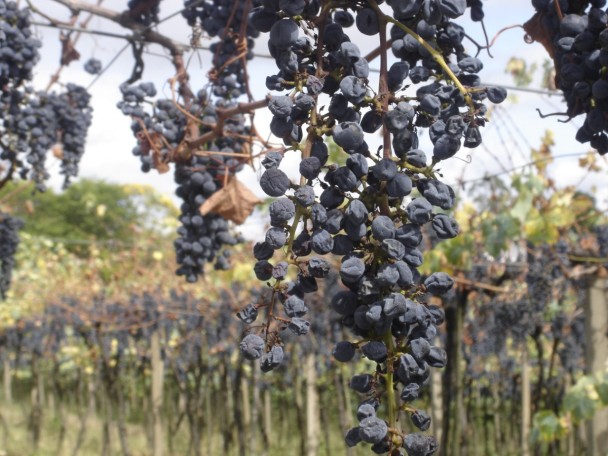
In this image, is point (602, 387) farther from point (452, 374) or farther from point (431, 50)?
point (431, 50)

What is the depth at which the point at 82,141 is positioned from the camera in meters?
3.65

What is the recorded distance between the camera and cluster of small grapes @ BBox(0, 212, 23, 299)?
4.62m

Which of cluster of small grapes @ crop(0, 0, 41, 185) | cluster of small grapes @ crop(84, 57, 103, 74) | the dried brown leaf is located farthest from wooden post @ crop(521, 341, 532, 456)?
cluster of small grapes @ crop(0, 0, 41, 185)

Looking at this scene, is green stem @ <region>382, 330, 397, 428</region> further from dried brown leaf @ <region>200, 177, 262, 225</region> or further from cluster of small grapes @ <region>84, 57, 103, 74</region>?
cluster of small grapes @ <region>84, 57, 103, 74</region>

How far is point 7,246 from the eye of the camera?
184 inches

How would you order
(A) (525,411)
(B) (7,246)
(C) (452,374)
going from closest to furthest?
(C) (452,374), (B) (7,246), (A) (525,411)

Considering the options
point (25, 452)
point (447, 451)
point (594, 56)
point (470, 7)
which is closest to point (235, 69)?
point (470, 7)

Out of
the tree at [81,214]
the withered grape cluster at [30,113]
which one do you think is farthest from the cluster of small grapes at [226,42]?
the tree at [81,214]

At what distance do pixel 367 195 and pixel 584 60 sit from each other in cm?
38

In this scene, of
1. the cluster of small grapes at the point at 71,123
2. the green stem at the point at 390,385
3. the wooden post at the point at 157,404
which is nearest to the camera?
the green stem at the point at 390,385

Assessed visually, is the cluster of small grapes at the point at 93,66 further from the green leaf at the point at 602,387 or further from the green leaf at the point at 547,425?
the green leaf at the point at 547,425

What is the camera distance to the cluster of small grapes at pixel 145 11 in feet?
8.23

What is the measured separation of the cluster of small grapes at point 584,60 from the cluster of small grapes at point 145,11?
1.69 metres

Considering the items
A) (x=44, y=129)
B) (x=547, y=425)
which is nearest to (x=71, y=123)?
(x=44, y=129)
